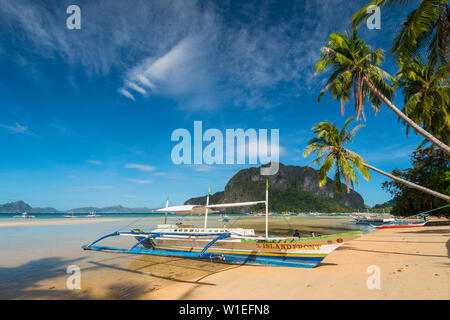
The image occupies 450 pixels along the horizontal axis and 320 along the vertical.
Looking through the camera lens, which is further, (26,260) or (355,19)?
(26,260)

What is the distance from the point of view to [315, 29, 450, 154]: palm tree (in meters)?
11.7

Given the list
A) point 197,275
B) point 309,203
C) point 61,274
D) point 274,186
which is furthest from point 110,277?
point 274,186

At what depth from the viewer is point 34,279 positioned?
9.66m

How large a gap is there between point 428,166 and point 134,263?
33647 mm

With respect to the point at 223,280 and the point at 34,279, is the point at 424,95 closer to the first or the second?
the point at 223,280

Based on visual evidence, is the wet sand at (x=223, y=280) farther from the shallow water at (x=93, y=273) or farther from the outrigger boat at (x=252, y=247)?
the outrigger boat at (x=252, y=247)

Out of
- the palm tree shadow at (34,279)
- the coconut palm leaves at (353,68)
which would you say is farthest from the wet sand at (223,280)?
the coconut palm leaves at (353,68)

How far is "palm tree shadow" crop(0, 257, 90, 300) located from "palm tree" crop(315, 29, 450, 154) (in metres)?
16.0

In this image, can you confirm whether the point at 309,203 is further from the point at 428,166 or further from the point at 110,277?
the point at 110,277

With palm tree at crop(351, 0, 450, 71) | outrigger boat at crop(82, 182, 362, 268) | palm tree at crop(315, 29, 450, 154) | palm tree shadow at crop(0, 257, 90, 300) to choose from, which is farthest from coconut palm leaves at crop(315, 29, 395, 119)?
palm tree shadow at crop(0, 257, 90, 300)

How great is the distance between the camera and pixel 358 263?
392 inches

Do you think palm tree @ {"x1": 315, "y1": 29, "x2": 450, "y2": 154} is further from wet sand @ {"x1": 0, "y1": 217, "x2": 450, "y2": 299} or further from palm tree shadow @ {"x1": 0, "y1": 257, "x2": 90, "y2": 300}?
palm tree shadow @ {"x1": 0, "y1": 257, "x2": 90, "y2": 300}

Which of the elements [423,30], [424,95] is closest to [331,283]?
[423,30]

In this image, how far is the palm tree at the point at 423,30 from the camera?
303 inches
